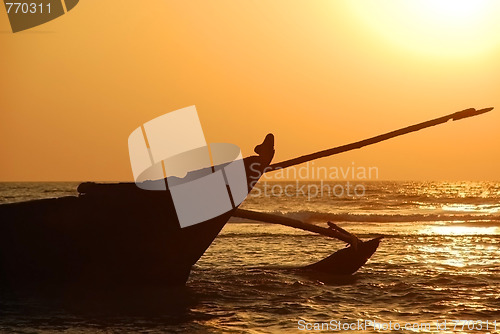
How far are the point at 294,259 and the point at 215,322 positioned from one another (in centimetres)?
884

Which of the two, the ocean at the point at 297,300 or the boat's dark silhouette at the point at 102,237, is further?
the boat's dark silhouette at the point at 102,237

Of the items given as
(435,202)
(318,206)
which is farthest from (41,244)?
(435,202)

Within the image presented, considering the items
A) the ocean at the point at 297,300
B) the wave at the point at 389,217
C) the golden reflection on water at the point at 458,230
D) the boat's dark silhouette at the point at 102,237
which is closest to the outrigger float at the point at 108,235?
the boat's dark silhouette at the point at 102,237

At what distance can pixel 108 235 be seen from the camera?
12430 mm

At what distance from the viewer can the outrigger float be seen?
→ 40.2 feet

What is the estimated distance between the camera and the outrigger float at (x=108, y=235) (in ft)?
40.2

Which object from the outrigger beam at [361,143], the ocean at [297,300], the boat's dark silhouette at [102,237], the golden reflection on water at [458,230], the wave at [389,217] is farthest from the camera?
the wave at [389,217]

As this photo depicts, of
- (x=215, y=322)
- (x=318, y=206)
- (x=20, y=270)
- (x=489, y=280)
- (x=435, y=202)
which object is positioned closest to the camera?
(x=215, y=322)

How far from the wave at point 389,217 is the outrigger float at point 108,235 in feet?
97.8

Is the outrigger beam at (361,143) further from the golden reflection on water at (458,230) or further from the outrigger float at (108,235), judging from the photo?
the golden reflection on water at (458,230)

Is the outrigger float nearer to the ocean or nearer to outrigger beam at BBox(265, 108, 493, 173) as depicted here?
outrigger beam at BBox(265, 108, 493, 173)

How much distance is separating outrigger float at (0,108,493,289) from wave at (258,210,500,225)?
29.8 meters

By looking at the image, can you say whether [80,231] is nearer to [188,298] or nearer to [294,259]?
[188,298]

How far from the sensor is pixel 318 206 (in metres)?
54.8
